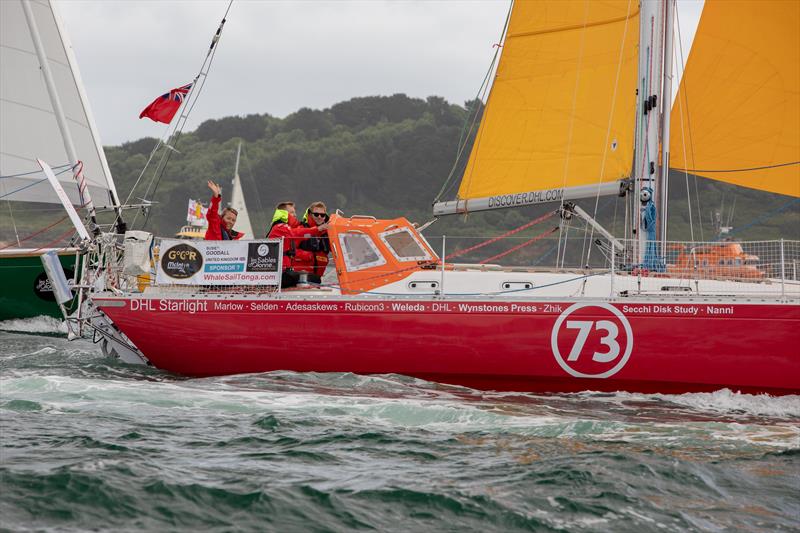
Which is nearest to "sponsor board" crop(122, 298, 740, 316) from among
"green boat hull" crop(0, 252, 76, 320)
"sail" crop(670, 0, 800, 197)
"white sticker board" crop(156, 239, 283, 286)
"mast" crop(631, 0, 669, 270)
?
"white sticker board" crop(156, 239, 283, 286)

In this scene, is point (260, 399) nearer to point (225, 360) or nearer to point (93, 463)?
point (225, 360)

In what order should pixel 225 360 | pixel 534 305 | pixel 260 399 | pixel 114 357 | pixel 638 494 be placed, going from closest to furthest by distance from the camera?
pixel 638 494 → pixel 260 399 → pixel 534 305 → pixel 225 360 → pixel 114 357

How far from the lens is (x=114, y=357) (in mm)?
12602

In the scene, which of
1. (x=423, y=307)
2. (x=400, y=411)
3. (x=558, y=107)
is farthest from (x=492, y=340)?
A: (x=558, y=107)

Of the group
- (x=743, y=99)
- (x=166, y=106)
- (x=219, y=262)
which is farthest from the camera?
(x=166, y=106)

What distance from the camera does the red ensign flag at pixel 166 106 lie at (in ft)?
44.0

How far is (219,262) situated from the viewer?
1164 cm

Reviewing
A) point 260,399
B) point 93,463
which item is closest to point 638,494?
point 93,463

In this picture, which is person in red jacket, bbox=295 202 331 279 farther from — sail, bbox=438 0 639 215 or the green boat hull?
the green boat hull

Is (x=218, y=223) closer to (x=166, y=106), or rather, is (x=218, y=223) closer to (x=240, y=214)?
(x=166, y=106)

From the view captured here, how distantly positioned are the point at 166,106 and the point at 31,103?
6.79 metres

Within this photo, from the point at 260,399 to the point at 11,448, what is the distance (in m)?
3.20

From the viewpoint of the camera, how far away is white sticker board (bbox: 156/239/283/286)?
11430mm

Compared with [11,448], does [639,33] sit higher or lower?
higher
